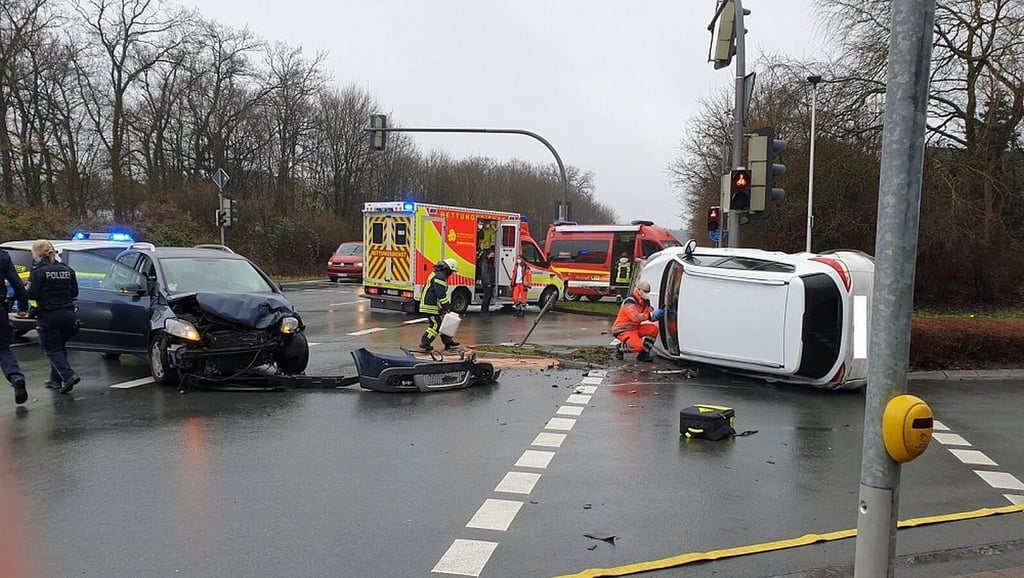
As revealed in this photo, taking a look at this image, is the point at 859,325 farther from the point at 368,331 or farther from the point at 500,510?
the point at 368,331

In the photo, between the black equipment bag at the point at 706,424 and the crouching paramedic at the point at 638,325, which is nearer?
the black equipment bag at the point at 706,424

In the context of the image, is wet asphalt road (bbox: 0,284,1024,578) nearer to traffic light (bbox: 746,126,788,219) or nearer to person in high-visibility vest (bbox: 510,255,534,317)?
traffic light (bbox: 746,126,788,219)

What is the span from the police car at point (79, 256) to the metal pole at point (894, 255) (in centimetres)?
916

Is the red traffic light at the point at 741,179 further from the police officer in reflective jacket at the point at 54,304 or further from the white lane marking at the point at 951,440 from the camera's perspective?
the police officer in reflective jacket at the point at 54,304

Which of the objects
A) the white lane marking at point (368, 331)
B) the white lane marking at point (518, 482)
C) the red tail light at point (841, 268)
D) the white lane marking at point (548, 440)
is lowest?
the white lane marking at point (368, 331)

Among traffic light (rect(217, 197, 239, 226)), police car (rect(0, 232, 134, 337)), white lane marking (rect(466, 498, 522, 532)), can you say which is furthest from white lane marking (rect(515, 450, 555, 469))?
traffic light (rect(217, 197, 239, 226))

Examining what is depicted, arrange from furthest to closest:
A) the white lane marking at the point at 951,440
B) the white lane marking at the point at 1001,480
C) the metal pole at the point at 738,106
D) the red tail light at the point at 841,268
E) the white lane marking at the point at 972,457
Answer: the metal pole at the point at 738,106 < the red tail light at the point at 841,268 < the white lane marking at the point at 951,440 < the white lane marking at the point at 972,457 < the white lane marking at the point at 1001,480

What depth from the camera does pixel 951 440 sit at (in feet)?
24.9

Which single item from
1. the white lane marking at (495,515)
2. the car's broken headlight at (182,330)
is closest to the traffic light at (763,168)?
the white lane marking at (495,515)

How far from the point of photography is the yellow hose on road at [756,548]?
430cm

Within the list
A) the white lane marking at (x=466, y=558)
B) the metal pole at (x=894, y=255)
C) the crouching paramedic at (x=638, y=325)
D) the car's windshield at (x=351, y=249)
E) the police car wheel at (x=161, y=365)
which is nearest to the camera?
the metal pole at (x=894, y=255)

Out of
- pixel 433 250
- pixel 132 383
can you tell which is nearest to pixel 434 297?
pixel 132 383

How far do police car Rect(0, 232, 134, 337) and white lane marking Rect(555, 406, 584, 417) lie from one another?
6376mm

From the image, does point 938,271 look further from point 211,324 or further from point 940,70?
point 211,324
